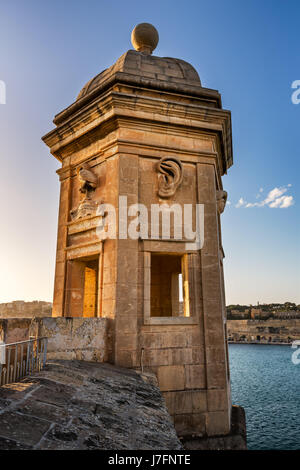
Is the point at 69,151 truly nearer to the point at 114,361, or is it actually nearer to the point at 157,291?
the point at 114,361

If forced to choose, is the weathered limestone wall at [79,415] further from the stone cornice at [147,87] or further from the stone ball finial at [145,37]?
the stone ball finial at [145,37]

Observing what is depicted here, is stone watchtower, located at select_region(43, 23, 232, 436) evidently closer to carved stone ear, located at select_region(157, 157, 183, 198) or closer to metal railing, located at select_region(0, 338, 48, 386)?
carved stone ear, located at select_region(157, 157, 183, 198)

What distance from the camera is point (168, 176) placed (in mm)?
6879

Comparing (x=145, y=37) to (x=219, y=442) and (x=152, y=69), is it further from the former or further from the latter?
(x=219, y=442)

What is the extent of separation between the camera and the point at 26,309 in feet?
56.5

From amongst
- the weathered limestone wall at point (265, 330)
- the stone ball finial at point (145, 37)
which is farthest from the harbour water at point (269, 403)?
the weathered limestone wall at point (265, 330)

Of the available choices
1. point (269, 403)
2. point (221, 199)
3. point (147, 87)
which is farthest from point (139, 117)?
point (269, 403)

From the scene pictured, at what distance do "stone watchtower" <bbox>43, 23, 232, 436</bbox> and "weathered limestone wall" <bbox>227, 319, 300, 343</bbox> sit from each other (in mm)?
80346

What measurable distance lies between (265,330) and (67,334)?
279 feet

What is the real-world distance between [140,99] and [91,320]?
467 cm

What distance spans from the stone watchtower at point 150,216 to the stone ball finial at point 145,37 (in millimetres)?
1130

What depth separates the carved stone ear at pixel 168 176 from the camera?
22.4 ft

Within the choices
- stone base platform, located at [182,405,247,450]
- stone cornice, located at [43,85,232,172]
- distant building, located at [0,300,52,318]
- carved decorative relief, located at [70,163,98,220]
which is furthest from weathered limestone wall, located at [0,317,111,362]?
distant building, located at [0,300,52,318]

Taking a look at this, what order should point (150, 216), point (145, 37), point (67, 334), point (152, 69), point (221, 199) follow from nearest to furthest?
point (67, 334) < point (150, 216) < point (152, 69) < point (221, 199) < point (145, 37)
